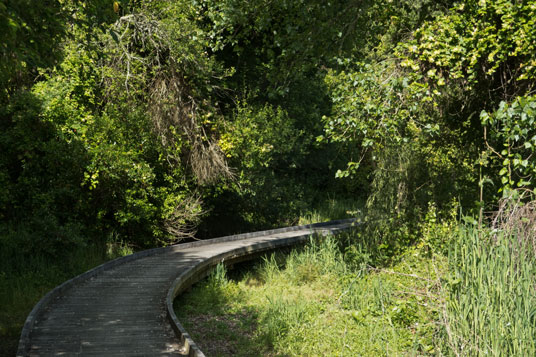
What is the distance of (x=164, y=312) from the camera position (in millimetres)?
7711

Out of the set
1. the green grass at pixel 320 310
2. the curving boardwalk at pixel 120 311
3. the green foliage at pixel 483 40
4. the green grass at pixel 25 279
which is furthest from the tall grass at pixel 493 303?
the green grass at pixel 25 279

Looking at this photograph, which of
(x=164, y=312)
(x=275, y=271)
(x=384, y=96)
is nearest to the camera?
(x=164, y=312)

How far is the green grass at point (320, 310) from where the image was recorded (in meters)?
6.90

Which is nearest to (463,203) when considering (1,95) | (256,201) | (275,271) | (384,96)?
(384,96)

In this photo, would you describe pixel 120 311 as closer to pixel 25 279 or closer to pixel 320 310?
pixel 25 279

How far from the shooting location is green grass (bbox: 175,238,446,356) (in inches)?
272

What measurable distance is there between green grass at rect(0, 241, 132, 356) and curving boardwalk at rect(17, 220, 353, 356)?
25.2 inches

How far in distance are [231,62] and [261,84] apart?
151 cm

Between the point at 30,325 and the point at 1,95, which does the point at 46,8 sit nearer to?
the point at 30,325

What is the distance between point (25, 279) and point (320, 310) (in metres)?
5.60

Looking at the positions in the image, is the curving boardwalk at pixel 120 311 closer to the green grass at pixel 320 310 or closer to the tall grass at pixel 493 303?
the green grass at pixel 320 310

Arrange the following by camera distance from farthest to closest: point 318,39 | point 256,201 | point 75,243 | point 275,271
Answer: point 256,201 → point 275,271 → point 75,243 → point 318,39

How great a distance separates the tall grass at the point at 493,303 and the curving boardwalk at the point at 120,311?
2965 mm

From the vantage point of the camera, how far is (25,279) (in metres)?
9.59
